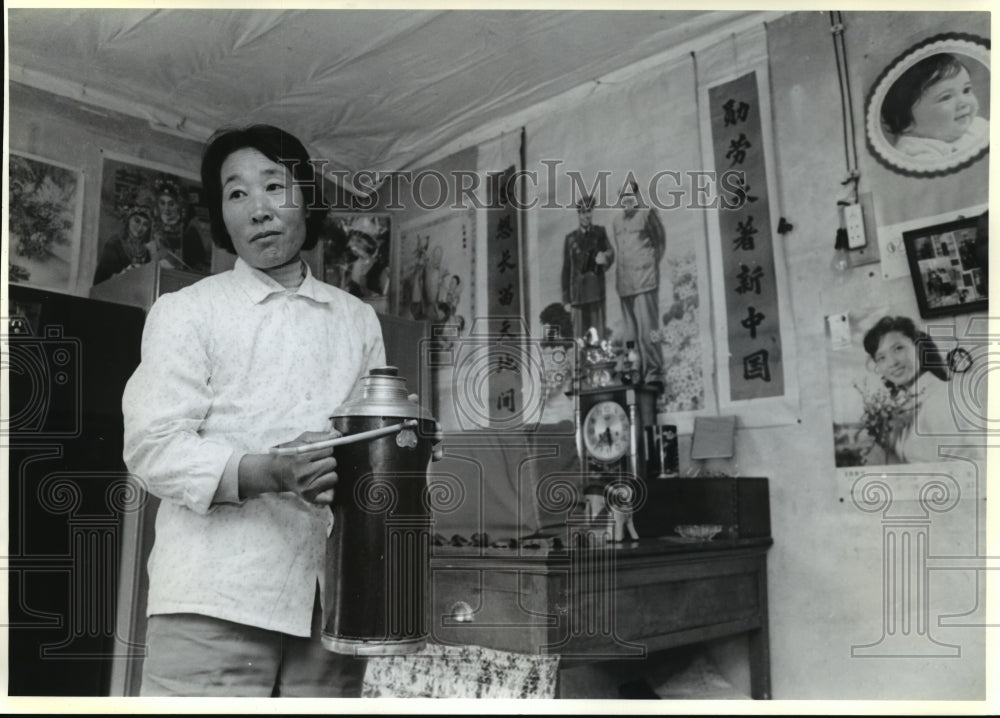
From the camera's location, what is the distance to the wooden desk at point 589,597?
7.39ft

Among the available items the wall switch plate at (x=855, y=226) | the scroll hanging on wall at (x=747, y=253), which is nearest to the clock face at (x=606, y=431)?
the scroll hanging on wall at (x=747, y=253)

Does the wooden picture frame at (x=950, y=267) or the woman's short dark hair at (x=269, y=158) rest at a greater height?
the woman's short dark hair at (x=269, y=158)

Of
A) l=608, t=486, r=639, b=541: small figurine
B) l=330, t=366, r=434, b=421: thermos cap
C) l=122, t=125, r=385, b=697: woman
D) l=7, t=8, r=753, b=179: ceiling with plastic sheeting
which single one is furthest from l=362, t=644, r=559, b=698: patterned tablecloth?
l=7, t=8, r=753, b=179: ceiling with plastic sheeting

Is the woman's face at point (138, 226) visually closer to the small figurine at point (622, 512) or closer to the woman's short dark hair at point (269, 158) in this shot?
the woman's short dark hair at point (269, 158)

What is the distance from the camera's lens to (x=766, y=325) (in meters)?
2.80

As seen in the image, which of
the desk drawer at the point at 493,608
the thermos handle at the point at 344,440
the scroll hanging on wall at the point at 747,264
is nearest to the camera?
the thermos handle at the point at 344,440

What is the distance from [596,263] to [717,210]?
17.2 inches

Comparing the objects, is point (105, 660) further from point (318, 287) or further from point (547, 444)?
point (547, 444)

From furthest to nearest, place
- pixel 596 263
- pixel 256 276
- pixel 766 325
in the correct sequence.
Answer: pixel 596 263, pixel 766 325, pixel 256 276

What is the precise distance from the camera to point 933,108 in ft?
8.27

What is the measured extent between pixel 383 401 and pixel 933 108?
174 cm

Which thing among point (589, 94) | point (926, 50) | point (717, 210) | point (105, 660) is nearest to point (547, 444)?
point (717, 210)

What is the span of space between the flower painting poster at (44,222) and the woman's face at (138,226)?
0.45 ft

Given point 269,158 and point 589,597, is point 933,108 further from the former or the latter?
point 269,158
